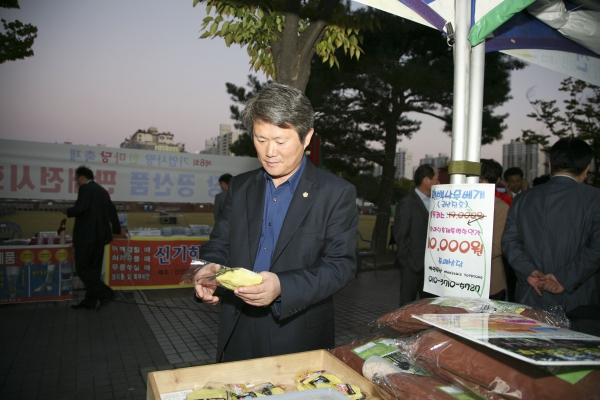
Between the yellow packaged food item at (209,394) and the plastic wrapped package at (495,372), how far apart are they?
0.61 m

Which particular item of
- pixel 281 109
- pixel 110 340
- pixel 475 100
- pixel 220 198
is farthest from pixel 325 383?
pixel 220 198

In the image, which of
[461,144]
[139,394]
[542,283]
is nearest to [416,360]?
[461,144]

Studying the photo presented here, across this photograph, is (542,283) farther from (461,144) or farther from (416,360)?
(416,360)

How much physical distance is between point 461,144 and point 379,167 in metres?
10.7

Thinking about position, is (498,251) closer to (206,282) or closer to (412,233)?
(412,233)

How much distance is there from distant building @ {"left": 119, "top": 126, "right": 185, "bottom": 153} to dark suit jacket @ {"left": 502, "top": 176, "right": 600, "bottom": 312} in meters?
7.16

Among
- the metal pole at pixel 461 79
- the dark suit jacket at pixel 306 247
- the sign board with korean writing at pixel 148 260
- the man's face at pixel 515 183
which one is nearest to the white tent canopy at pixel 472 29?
the metal pole at pixel 461 79

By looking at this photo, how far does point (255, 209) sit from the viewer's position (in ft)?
6.64

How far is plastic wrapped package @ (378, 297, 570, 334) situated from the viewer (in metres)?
1.37

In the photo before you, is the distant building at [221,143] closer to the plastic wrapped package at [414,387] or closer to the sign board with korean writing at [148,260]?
the sign board with korean writing at [148,260]

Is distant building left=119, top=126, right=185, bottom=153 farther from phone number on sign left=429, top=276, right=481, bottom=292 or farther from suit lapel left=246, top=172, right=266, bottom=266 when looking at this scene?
phone number on sign left=429, top=276, right=481, bottom=292

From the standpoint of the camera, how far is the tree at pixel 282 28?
407cm

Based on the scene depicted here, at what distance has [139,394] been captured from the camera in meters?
3.83

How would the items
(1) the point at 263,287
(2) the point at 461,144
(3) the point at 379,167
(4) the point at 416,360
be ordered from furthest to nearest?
(3) the point at 379,167 < (2) the point at 461,144 < (1) the point at 263,287 < (4) the point at 416,360
